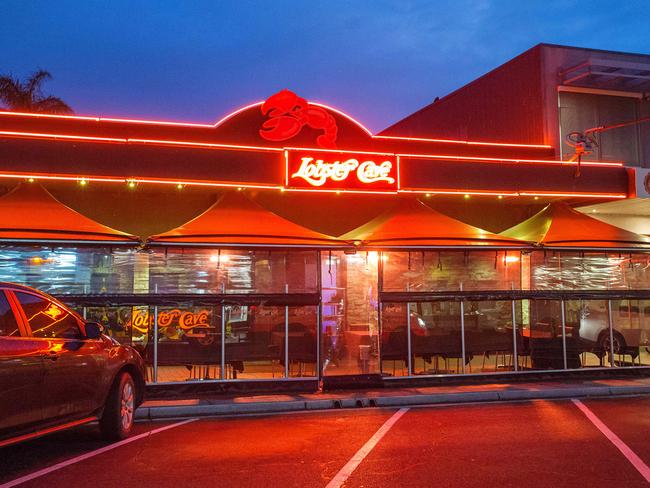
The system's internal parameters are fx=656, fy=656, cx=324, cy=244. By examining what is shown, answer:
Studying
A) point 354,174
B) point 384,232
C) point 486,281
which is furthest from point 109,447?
point 486,281

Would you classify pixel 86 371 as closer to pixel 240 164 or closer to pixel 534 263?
pixel 240 164

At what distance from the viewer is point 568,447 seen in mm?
7410

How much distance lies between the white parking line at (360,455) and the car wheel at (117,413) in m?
2.84

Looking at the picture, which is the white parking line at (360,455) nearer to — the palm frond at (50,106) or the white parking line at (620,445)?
the white parking line at (620,445)

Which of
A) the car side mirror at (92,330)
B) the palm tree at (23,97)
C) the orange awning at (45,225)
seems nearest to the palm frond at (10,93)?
the palm tree at (23,97)

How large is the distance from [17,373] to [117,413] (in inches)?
78.8

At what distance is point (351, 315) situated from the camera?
15.2 meters

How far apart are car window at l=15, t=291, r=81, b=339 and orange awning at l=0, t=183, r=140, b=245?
4.42m

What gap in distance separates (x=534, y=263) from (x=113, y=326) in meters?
9.34

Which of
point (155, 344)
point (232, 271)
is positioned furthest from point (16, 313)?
point (232, 271)

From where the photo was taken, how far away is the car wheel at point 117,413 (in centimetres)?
768

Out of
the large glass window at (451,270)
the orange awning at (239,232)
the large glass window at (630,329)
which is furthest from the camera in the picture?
the large glass window at (451,270)

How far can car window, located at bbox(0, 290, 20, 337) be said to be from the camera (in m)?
6.04

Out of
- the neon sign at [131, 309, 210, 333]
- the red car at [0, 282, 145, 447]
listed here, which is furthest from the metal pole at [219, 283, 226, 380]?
the red car at [0, 282, 145, 447]
